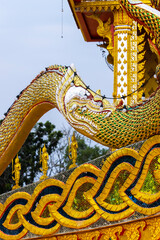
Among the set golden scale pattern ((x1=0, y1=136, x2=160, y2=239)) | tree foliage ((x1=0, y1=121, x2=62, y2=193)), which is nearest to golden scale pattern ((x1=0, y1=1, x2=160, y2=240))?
golden scale pattern ((x1=0, y1=136, x2=160, y2=239))

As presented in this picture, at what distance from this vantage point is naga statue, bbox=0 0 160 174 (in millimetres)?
4246

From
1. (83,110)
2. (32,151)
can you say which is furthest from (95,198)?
(32,151)

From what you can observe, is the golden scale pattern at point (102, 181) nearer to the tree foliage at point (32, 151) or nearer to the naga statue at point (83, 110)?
the naga statue at point (83, 110)

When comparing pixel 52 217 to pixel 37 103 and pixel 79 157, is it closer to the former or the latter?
pixel 37 103

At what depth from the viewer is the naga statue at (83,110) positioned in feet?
13.9

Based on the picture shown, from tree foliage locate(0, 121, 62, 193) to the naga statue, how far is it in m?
7.71


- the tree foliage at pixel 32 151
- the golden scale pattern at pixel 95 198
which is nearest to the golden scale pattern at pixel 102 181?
the golden scale pattern at pixel 95 198

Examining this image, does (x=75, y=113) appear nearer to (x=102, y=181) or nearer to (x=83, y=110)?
(x=83, y=110)

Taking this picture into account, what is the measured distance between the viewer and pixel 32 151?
14.2 metres

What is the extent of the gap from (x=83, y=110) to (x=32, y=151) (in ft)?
31.5

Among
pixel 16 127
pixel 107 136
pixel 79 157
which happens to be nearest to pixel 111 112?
pixel 107 136

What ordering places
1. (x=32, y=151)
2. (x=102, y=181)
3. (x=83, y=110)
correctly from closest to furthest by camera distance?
1. (x=102, y=181)
2. (x=83, y=110)
3. (x=32, y=151)

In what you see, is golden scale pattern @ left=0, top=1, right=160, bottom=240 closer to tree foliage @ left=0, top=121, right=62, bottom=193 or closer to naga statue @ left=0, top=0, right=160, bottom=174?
naga statue @ left=0, top=0, right=160, bottom=174

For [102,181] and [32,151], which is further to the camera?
[32,151]
